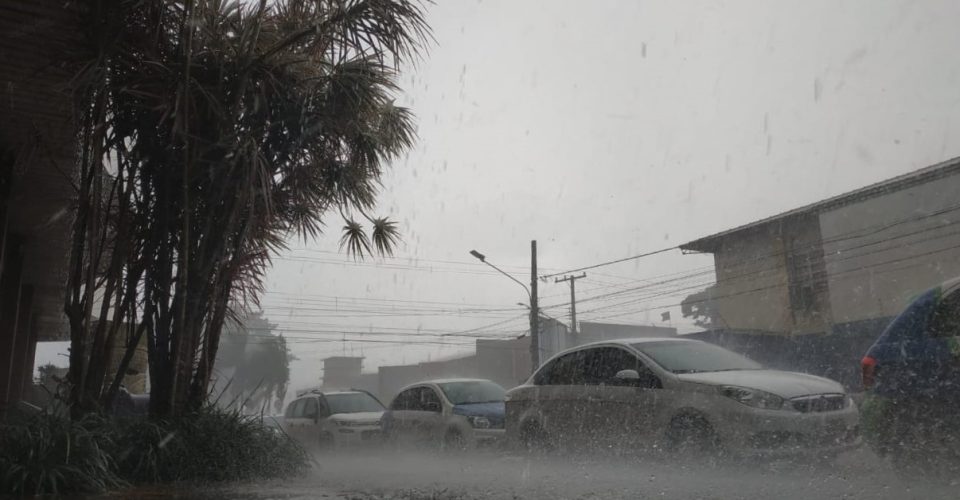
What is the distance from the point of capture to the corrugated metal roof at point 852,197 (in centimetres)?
1659

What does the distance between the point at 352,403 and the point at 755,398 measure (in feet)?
30.4

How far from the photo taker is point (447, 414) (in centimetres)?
1018

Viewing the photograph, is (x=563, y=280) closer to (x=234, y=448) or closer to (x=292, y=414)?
(x=292, y=414)

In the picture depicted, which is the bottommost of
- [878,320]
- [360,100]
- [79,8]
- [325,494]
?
[325,494]

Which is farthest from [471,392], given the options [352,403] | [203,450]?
[203,450]

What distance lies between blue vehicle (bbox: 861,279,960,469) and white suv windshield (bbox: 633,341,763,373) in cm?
161

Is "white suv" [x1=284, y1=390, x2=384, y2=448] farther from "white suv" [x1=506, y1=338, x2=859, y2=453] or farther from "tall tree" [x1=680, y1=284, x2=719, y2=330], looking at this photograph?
"tall tree" [x1=680, y1=284, x2=719, y2=330]

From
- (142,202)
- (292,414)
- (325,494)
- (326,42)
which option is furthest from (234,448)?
(292,414)

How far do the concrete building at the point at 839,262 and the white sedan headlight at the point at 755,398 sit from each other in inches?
325

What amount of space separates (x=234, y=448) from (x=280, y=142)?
2.94 meters

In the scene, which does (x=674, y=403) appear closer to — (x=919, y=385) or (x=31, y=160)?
(x=919, y=385)

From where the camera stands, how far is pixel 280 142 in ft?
23.4

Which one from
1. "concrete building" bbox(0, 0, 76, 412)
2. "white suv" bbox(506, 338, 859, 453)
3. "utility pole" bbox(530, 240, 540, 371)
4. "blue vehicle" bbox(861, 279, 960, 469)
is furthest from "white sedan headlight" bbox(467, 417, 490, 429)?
"utility pole" bbox(530, 240, 540, 371)

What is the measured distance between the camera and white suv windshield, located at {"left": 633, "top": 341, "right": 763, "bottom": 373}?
21.6ft
